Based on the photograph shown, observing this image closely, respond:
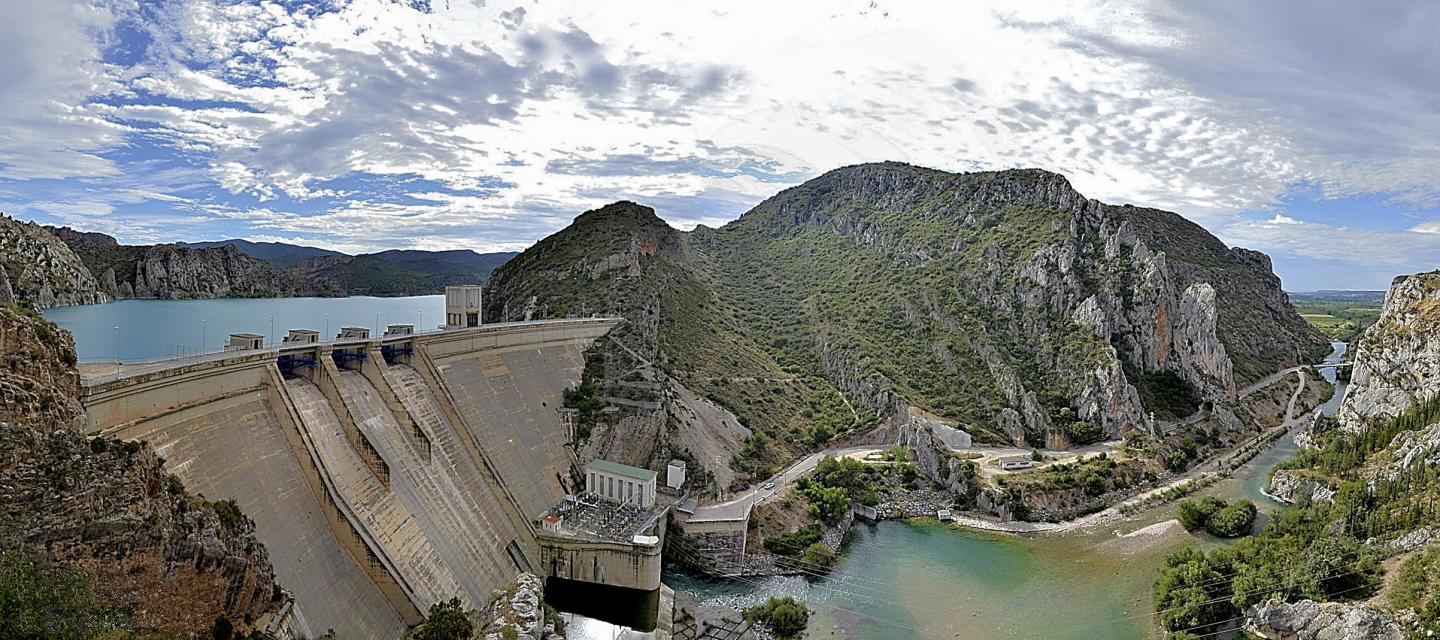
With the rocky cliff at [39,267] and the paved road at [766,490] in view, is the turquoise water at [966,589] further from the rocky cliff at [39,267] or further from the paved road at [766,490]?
the rocky cliff at [39,267]

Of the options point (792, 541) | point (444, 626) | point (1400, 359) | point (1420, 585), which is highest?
point (1400, 359)

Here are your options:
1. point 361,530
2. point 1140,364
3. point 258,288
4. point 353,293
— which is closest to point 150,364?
point 361,530

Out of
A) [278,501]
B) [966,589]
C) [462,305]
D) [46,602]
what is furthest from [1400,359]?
[46,602]

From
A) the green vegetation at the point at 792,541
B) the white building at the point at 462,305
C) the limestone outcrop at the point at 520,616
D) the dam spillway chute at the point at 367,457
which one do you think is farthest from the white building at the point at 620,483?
the white building at the point at 462,305

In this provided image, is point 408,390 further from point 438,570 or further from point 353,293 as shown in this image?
point 353,293

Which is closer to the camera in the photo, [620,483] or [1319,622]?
[1319,622]

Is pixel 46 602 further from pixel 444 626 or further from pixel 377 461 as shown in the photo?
pixel 377 461

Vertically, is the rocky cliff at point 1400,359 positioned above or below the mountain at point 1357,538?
above
